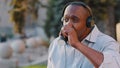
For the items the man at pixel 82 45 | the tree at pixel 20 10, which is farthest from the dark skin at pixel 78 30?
the tree at pixel 20 10

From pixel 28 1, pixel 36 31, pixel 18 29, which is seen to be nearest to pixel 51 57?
pixel 28 1

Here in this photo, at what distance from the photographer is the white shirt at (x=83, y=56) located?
2.92 meters

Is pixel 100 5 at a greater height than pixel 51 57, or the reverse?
pixel 51 57

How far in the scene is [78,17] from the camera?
302 cm

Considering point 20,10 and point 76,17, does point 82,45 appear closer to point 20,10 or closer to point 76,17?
point 76,17

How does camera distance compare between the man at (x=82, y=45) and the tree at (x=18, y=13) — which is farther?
the tree at (x=18, y=13)

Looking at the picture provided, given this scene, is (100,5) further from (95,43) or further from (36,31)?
(36,31)

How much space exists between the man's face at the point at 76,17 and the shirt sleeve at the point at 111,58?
0.24m

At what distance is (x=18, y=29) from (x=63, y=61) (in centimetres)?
1260

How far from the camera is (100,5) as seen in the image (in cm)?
1473

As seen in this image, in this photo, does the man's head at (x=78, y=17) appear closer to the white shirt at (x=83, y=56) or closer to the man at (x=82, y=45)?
the man at (x=82, y=45)

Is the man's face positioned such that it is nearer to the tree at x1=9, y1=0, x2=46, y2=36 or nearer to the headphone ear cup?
the headphone ear cup

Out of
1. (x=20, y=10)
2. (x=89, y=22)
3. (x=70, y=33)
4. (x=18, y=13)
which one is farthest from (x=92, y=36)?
(x=18, y=13)

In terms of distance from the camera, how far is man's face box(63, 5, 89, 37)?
3.01 meters
